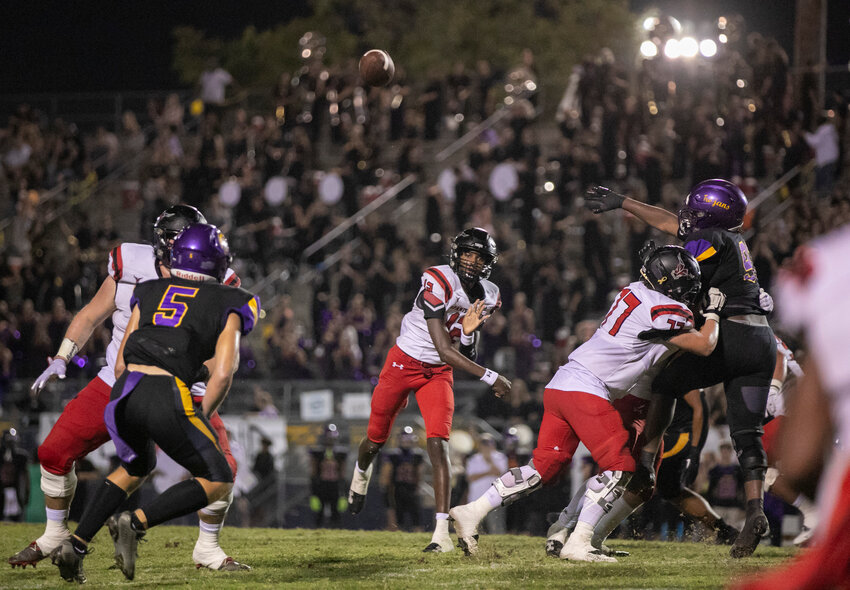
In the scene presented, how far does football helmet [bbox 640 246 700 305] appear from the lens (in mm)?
6434

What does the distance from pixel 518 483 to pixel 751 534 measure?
4.84ft

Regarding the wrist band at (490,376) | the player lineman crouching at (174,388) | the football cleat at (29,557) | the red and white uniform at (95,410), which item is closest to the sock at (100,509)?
the player lineman crouching at (174,388)

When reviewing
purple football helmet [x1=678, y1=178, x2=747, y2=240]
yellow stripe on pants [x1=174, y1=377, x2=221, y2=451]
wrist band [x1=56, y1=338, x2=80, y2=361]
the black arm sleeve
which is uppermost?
purple football helmet [x1=678, y1=178, x2=747, y2=240]

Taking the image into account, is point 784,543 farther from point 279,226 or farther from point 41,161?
point 41,161

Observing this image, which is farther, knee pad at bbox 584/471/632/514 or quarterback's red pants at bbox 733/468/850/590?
knee pad at bbox 584/471/632/514

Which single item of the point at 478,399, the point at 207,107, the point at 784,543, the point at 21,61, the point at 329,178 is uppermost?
the point at 21,61

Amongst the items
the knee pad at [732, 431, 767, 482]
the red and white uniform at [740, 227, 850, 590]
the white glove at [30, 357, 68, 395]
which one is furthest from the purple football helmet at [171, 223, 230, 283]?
the red and white uniform at [740, 227, 850, 590]

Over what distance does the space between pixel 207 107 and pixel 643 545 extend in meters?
13.9

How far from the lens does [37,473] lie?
13070 millimetres

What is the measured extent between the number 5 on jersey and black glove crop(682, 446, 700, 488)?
12.6ft

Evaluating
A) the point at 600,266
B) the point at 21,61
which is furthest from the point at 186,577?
the point at 21,61

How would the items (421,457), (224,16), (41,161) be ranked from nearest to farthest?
(421,457) < (41,161) < (224,16)

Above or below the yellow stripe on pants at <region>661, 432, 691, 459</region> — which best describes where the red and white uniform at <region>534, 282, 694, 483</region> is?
above

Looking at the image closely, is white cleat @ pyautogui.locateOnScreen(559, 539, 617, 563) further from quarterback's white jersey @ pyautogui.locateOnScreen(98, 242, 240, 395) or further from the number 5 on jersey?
the number 5 on jersey
